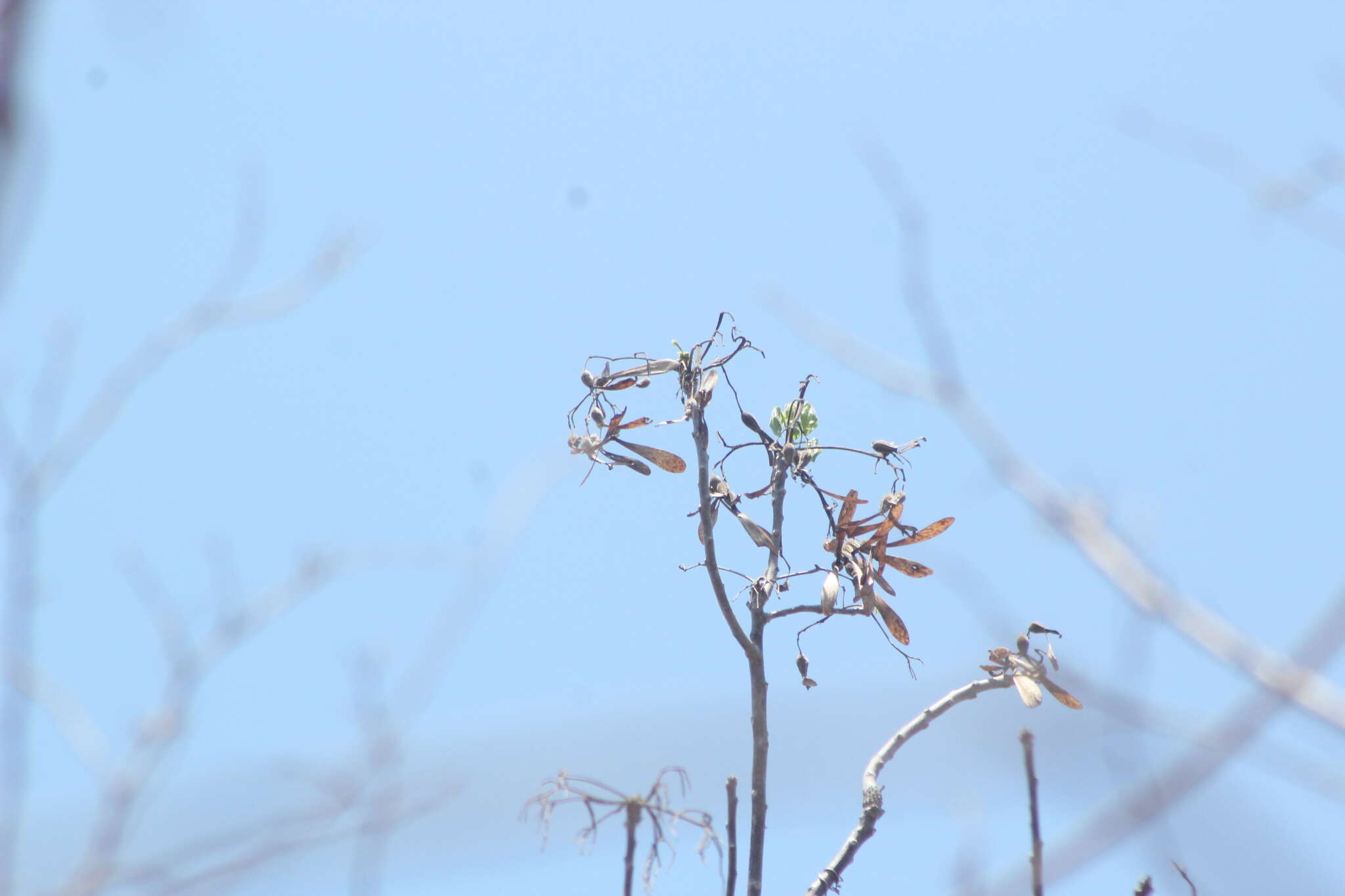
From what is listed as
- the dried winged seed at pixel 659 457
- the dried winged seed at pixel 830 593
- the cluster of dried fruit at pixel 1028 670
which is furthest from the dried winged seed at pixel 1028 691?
the dried winged seed at pixel 659 457

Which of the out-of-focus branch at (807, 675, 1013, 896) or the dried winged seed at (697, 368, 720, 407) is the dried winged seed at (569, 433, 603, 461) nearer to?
the dried winged seed at (697, 368, 720, 407)

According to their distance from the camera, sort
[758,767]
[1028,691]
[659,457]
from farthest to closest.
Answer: [659,457]
[1028,691]
[758,767]

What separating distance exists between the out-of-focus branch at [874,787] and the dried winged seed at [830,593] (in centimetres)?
14

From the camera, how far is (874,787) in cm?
97

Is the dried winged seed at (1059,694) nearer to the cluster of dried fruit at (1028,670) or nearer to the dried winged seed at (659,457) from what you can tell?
the cluster of dried fruit at (1028,670)

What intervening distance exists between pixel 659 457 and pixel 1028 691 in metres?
0.49

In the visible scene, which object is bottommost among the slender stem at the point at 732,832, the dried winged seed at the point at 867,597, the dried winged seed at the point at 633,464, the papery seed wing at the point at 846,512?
the slender stem at the point at 732,832

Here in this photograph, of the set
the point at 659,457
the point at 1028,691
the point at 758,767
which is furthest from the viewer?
the point at 659,457

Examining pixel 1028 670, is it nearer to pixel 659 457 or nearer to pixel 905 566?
pixel 905 566

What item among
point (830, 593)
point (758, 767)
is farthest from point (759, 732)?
point (830, 593)

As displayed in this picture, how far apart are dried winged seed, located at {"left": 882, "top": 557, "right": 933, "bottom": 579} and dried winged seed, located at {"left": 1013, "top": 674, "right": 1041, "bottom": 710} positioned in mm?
151

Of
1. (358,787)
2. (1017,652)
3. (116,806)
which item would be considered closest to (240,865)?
(358,787)

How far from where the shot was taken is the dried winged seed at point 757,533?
1122 millimetres

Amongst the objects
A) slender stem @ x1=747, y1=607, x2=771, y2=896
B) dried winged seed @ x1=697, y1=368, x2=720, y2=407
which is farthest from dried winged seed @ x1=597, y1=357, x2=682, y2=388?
slender stem @ x1=747, y1=607, x2=771, y2=896
